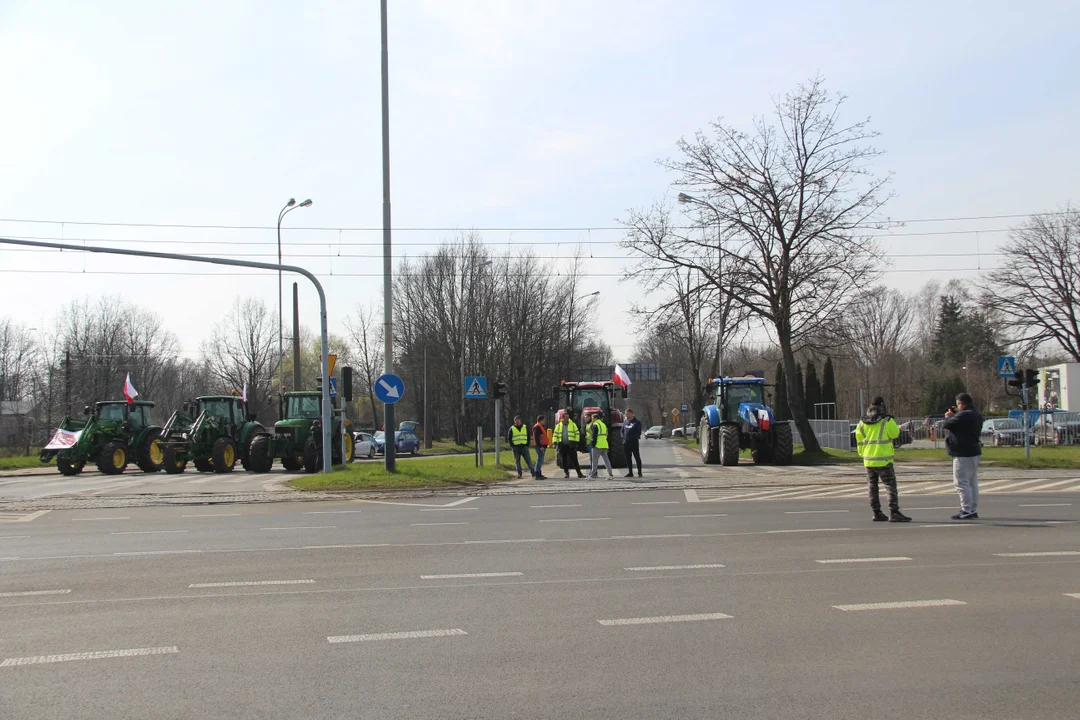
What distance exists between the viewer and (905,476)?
76.6 feet

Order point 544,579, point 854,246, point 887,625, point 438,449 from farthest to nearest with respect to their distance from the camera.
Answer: point 438,449, point 854,246, point 544,579, point 887,625

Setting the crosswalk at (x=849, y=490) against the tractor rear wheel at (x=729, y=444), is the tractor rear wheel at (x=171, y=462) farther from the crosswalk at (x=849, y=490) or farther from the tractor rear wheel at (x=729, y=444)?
the crosswalk at (x=849, y=490)

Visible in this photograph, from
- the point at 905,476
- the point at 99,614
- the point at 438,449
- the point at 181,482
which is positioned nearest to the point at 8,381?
the point at 438,449

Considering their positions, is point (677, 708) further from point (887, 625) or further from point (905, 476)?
point (905, 476)

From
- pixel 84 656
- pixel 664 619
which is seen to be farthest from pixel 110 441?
pixel 664 619

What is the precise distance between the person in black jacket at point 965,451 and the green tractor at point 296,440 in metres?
18.4

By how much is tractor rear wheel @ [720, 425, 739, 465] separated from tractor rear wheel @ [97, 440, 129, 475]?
18899 mm

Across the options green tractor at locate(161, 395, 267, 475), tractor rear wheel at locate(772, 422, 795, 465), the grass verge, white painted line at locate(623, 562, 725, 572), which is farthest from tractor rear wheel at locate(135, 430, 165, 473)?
white painted line at locate(623, 562, 725, 572)

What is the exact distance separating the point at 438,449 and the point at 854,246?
3248 cm

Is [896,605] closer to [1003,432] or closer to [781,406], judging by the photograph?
[1003,432]

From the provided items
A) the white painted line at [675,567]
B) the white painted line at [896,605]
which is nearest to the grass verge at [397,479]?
the white painted line at [675,567]

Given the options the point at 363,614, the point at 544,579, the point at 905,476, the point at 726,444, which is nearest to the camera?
the point at 363,614

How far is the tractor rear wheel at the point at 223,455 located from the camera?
95.7 ft

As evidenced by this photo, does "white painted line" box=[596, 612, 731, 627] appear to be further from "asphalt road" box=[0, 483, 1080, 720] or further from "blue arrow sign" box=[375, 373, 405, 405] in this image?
"blue arrow sign" box=[375, 373, 405, 405]
